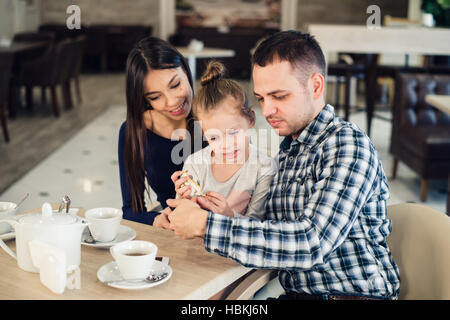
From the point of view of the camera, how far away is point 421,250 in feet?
4.51

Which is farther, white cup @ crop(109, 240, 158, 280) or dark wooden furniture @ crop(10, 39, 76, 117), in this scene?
dark wooden furniture @ crop(10, 39, 76, 117)

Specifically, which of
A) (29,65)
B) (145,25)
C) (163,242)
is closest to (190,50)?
(29,65)

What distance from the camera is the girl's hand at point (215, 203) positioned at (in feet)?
4.39

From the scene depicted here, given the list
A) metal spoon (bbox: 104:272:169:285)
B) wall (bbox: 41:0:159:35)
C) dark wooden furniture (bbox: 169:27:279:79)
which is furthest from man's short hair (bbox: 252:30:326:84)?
wall (bbox: 41:0:159:35)

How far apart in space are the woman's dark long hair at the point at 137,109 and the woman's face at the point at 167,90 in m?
0.02

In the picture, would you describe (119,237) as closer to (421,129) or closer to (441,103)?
Answer: (441,103)

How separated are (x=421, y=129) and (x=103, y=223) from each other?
11.3 ft

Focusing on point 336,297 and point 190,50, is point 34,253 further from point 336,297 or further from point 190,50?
point 190,50

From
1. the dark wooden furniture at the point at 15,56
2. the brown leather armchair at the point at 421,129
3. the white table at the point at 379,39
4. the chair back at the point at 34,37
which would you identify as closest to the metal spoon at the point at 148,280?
the brown leather armchair at the point at 421,129

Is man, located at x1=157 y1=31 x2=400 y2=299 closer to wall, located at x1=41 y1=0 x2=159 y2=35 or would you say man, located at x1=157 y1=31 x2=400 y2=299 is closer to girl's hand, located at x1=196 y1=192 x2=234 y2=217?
girl's hand, located at x1=196 y1=192 x2=234 y2=217

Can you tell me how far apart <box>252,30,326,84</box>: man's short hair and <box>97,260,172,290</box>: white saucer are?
530 millimetres

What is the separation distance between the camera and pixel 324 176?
1223mm

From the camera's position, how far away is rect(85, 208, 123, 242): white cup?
4.22 feet

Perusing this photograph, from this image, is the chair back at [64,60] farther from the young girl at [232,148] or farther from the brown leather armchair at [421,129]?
the young girl at [232,148]
